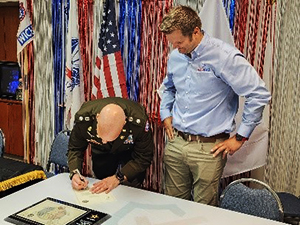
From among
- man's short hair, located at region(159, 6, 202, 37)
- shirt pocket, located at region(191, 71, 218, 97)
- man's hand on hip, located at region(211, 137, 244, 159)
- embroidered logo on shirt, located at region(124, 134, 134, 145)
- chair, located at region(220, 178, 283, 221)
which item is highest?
man's short hair, located at region(159, 6, 202, 37)

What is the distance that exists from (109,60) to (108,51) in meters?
0.08

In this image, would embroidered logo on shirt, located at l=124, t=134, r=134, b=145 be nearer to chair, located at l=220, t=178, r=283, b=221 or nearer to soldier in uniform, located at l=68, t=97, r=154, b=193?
soldier in uniform, located at l=68, t=97, r=154, b=193

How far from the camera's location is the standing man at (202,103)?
236 centimetres

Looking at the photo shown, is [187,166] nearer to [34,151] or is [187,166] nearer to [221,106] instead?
[221,106]

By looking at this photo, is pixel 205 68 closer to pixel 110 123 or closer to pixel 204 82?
pixel 204 82

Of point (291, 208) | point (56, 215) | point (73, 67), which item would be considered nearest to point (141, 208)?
point (56, 215)

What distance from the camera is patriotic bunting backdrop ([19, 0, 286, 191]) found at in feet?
10.2

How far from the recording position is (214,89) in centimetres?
246

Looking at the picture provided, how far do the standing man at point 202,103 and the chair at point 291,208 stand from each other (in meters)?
0.51

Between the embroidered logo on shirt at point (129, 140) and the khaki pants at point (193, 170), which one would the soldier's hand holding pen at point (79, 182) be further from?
the khaki pants at point (193, 170)

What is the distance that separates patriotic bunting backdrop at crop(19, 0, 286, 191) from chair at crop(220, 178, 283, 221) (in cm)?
118

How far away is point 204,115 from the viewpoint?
250 centimetres

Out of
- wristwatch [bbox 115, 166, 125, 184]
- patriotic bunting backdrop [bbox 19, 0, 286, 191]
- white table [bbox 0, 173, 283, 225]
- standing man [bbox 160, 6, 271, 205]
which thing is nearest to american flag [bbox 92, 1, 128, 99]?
patriotic bunting backdrop [bbox 19, 0, 286, 191]

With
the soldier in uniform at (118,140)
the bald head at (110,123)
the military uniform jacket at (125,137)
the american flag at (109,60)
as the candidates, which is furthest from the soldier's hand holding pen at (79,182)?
the american flag at (109,60)
